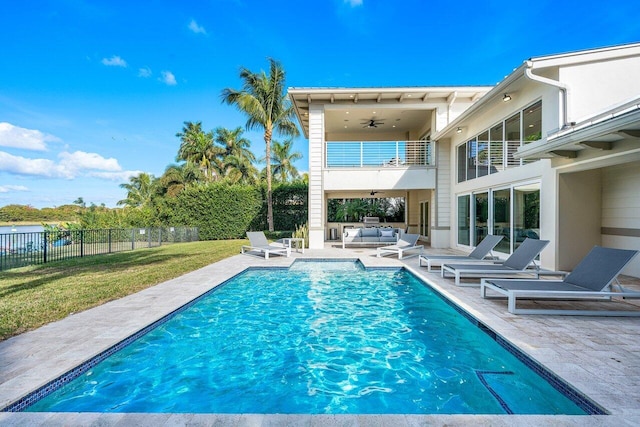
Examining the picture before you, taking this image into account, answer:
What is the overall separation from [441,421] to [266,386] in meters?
1.78

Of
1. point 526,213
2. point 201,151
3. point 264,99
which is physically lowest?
point 526,213

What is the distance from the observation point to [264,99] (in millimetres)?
19375

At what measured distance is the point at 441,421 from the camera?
2.34 m

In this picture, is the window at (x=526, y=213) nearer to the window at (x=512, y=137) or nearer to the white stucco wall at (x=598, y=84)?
the window at (x=512, y=137)

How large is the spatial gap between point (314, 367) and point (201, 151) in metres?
29.9

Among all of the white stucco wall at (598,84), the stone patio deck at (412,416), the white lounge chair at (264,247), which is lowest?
the stone patio deck at (412,416)

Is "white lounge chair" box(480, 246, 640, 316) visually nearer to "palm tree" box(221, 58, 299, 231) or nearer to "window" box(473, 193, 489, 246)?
"window" box(473, 193, 489, 246)

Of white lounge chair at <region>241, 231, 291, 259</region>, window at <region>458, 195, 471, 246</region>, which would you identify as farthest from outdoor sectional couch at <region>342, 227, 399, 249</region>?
white lounge chair at <region>241, 231, 291, 259</region>

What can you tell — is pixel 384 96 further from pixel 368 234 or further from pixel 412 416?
pixel 412 416

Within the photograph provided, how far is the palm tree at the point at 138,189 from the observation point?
1681 inches

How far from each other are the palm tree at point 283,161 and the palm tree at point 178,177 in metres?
7.59

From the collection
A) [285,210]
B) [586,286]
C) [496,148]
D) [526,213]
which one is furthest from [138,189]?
[586,286]

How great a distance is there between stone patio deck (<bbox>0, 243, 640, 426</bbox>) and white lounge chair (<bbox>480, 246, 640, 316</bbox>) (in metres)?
0.20

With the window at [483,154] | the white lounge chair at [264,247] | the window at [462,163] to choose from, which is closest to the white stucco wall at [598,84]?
the window at [483,154]
